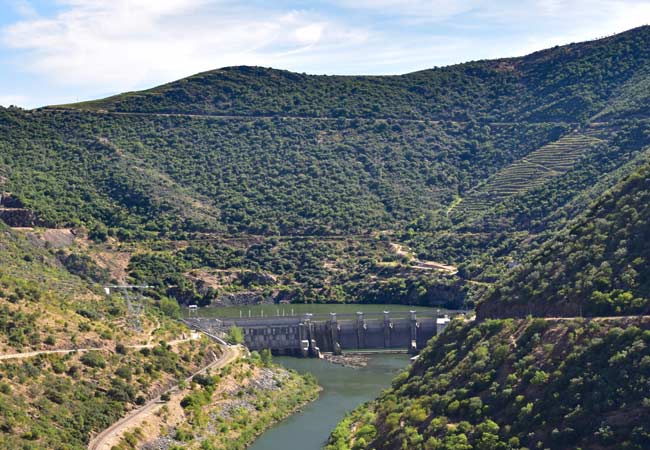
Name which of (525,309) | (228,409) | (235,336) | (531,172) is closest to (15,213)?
(235,336)

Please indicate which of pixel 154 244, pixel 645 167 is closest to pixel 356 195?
pixel 154 244

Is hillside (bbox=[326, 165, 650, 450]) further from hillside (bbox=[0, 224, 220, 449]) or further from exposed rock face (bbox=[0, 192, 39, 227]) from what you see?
exposed rock face (bbox=[0, 192, 39, 227])

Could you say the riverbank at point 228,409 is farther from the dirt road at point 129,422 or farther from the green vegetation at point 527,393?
the green vegetation at point 527,393

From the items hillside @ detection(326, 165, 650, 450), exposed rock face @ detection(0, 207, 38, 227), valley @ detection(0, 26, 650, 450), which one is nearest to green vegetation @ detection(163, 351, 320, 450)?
valley @ detection(0, 26, 650, 450)

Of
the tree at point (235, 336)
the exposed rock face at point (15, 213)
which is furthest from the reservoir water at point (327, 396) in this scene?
the exposed rock face at point (15, 213)

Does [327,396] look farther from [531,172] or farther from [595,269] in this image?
[531,172]

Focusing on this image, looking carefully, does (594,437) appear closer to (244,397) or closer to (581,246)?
(581,246)
